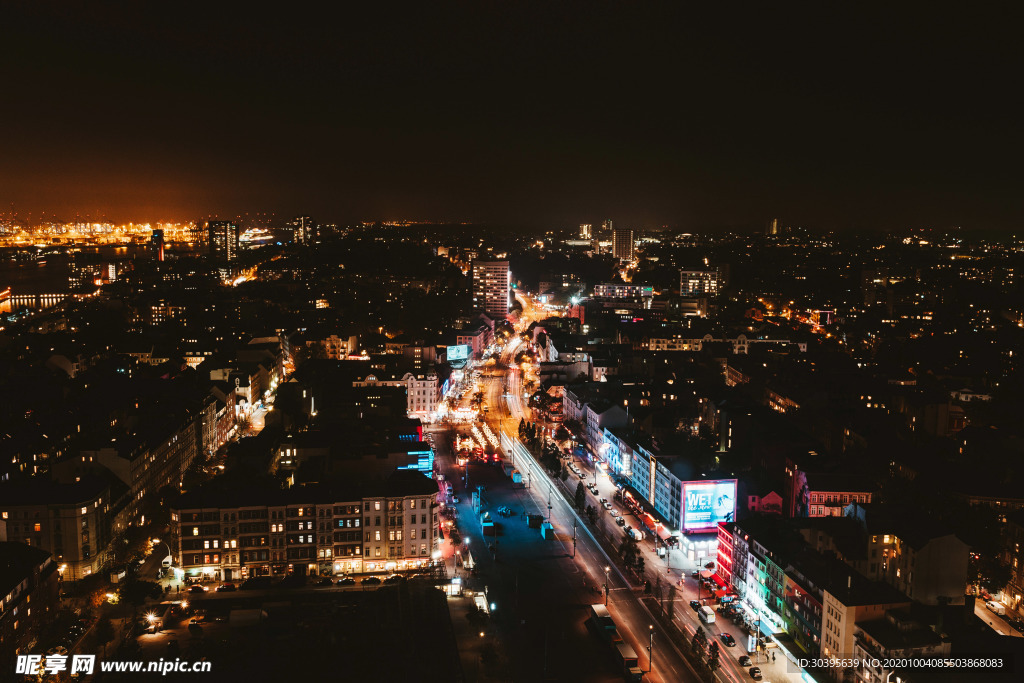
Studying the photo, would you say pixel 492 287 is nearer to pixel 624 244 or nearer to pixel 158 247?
pixel 624 244

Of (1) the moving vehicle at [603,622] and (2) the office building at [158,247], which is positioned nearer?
(1) the moving vehicle at [603,622]

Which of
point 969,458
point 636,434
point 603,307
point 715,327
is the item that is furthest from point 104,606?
point 603,307

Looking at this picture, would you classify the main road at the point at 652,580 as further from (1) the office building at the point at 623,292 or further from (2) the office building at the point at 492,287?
(1) the office building at the point at 623,292

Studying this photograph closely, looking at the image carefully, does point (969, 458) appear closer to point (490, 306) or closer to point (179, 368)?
point (179, 368)

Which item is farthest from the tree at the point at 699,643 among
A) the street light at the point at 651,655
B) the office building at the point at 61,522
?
the office building at the point at 61,522

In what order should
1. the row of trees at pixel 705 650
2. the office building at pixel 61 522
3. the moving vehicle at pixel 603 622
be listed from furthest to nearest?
1. the office building at pixel 61 522
2. the moving vehicle at pixel 603 622
3. the row of trees at pixel 705 650

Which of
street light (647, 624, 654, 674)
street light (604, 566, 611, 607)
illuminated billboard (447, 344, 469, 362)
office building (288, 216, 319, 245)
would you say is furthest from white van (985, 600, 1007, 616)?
office building (288, 216, 319, 245)
